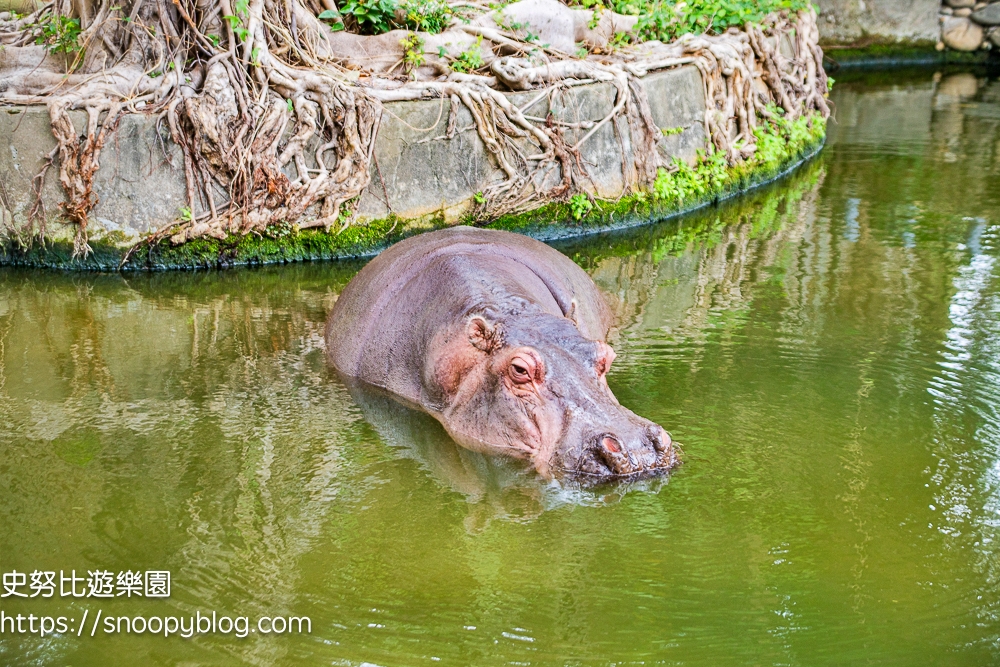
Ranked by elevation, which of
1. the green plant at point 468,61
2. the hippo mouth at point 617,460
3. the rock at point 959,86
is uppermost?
the green plant at point 468,61

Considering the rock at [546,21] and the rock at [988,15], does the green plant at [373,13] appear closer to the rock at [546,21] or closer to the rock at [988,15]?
the rock at [546,21]

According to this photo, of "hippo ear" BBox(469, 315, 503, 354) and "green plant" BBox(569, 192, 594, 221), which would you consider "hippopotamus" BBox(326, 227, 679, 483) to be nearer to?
"hippo ear" BBox(469, 315, 503, 354)

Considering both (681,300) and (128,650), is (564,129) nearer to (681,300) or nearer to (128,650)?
(681,300)

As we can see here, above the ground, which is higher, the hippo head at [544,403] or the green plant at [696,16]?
the green plant at [696,16]

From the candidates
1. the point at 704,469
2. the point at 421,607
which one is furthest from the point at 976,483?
the point at 421,607

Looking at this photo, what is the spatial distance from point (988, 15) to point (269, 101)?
15.4 metres

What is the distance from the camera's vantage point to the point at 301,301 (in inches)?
282

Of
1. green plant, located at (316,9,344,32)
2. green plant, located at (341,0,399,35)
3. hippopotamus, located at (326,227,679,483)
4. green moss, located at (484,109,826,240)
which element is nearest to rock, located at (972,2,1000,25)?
green moss, located at (484,109,826,240)

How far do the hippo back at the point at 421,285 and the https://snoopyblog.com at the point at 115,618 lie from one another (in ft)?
6.61

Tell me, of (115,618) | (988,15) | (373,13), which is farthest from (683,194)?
(988,15)

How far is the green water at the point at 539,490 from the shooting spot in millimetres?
3441

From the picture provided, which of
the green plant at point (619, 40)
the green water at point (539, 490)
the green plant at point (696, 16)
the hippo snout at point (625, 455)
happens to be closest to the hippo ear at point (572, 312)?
the green water at point (539, 490)

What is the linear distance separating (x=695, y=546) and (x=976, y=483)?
126 centimetres

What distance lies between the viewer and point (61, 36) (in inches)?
330
